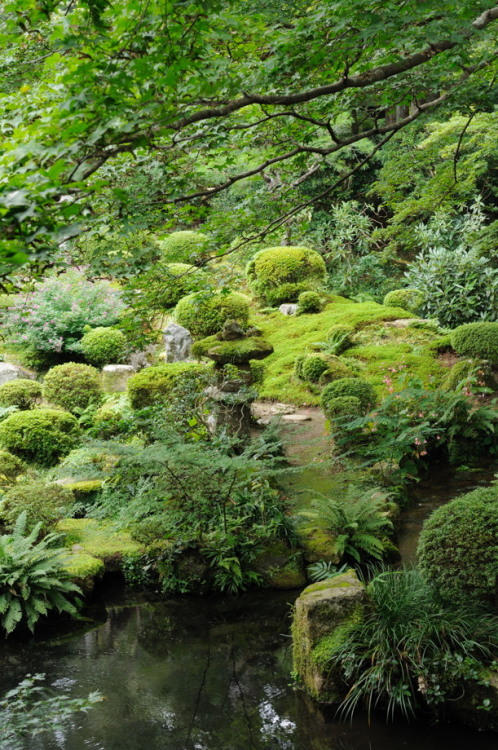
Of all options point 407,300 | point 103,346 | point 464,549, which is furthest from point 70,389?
point 464,549

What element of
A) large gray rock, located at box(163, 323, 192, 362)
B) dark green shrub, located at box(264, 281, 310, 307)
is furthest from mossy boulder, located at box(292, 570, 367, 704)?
dark green shrub, located at box(264, 281, 310, 307)

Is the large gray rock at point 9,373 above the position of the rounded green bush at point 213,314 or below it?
below

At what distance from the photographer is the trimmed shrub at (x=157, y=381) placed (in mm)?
8867

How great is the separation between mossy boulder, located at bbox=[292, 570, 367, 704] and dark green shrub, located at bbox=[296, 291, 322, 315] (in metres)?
10.4

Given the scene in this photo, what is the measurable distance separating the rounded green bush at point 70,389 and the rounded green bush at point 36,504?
446 centimetres

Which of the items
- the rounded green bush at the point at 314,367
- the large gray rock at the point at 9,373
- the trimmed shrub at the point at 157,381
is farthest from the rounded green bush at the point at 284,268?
the trimmed shrub at the point at 157,381

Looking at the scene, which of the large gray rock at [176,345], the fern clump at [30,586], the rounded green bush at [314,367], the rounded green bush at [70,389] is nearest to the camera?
the fern clump at [30,586]

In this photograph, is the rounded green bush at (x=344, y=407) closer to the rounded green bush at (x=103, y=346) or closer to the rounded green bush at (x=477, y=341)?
the rounded green bush at (x=477, y=341)

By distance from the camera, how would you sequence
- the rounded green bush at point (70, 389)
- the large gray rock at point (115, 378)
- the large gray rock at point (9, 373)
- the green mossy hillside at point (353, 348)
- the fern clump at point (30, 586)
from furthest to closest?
the large gray rock at point (9, 373) → the large gray rock at point (115, 378) → the rounded green bush at point (70, 389) → the green mossy hillside at point (353, 348) → the fern clump at point (30, 586)

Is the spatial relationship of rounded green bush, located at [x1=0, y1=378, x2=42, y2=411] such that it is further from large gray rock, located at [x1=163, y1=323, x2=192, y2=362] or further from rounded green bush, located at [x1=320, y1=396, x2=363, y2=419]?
rounded green bush, located at [x1=320, y1=396, x2=363, y2=419]

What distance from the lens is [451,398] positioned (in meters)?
7.78

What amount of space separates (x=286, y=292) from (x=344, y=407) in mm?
7417

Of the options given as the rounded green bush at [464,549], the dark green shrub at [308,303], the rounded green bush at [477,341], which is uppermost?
the rounded green bush at [464,549]

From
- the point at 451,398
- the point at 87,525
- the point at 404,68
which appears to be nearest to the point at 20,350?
the point at 87,525
